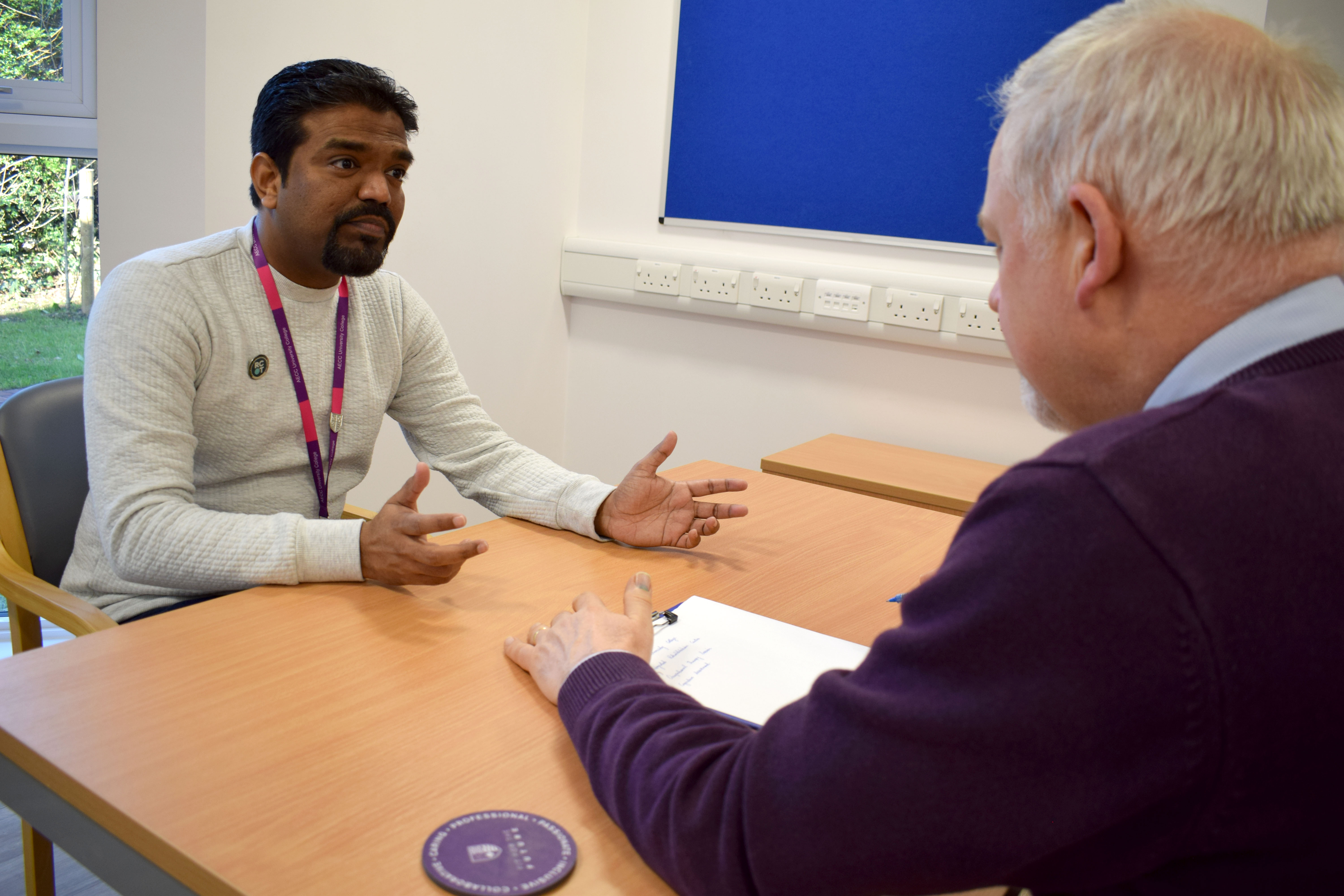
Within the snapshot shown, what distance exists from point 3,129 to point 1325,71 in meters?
2.74

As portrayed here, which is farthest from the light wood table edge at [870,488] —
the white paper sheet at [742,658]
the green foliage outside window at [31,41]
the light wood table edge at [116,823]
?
the green foliage outside window at [31,41]

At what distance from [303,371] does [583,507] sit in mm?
560

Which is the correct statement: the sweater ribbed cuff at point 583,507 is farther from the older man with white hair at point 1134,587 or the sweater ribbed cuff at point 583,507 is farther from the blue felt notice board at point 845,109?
the blue felt notice board at point 845,109

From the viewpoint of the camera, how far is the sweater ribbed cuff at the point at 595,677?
36.4 inches

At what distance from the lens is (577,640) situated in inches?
41.0

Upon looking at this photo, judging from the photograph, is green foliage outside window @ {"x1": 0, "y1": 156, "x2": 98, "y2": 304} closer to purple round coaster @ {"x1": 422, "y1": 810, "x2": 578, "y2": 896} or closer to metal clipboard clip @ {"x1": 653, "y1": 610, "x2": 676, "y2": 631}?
metal clipboard clip @ {"x1": 653, "y1": 610, "x2": 676, "y2": 631}

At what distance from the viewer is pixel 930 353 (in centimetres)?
288

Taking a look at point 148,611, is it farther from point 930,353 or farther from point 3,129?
point 930,353

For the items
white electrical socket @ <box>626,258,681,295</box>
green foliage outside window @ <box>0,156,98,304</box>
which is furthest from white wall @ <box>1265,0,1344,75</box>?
green foliage outside window @ <box>0,156,98,304</box>

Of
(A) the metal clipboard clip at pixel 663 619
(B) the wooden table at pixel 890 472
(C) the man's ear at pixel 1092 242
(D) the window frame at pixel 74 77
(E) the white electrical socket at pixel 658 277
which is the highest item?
(D) the window frame at pixel 74 77

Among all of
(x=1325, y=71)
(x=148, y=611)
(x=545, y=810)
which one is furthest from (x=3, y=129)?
(x=1325, y=71)

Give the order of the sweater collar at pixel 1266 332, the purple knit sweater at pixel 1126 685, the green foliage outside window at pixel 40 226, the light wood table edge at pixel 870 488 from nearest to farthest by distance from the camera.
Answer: the purple knit sweater at pixel 1126 685 → the sweater collar at pixel 1266 332 → the light wood table edge at pixel 870 488 → the green foliage outside window at pixel 40 226

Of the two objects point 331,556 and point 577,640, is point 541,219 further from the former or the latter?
point 577,640

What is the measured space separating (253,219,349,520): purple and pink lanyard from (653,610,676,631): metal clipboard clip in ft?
2.36
